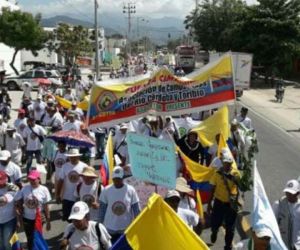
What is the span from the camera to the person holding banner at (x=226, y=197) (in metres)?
9.11

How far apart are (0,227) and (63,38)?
6814cm

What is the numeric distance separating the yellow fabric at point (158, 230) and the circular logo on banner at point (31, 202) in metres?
2.90

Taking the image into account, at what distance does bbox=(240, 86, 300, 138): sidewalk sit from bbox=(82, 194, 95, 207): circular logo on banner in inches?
644

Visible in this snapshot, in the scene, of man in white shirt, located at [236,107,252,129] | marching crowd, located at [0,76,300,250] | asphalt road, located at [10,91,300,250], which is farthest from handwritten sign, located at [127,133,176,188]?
man in white shirt, located at [236,107,252,129]

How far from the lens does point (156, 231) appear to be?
584 cm

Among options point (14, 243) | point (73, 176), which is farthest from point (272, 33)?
point (14, 243)

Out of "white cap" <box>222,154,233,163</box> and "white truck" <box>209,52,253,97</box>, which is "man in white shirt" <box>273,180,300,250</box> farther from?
"white truck" <box>209,52,253,97</box>

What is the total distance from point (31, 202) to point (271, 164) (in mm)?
10022

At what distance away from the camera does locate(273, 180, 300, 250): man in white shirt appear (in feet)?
23.0

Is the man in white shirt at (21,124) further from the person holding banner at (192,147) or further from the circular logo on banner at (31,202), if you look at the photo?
the circular logo on banner at (31,202)

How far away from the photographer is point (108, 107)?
10.4m

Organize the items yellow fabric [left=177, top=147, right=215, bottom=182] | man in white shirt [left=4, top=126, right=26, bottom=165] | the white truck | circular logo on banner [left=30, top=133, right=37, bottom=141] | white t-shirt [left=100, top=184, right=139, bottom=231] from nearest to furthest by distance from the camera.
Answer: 1. white t-shirt [left=100, top=184, right=139, bottom=231]
2. yellow fabric [left=177, top=147, right=215, bottom=182]
3. man in white shirt [left=4, top=126, right=26, bottom=165]
4. circular logo on banner [left=30, top=133, right=37, bottom=141]
5. the white truck

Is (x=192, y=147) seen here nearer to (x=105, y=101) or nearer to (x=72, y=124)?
(x=105, y=101)

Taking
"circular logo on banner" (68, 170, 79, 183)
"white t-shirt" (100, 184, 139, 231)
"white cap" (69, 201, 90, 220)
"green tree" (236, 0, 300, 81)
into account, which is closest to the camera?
"white cap" (69, 201, 90, 220)
